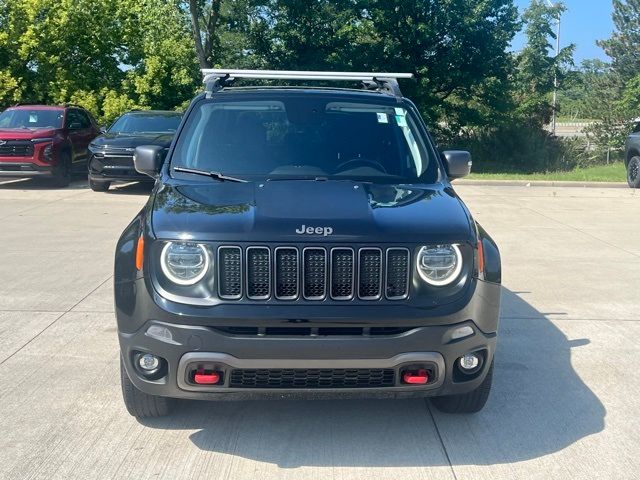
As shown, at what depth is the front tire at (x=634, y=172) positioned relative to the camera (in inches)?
718

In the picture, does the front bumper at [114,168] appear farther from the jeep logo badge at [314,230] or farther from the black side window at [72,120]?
the jeep logo badge at [314,230]

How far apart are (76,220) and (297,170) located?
25.8ft

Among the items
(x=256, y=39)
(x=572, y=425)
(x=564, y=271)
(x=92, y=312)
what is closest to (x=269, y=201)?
(x=572, y=425)

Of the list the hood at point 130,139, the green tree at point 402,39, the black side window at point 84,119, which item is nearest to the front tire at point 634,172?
the green tree at point 402,39

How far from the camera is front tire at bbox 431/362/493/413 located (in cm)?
442

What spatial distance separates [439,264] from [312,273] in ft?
2.11

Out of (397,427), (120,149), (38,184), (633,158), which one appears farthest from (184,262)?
(633,158)

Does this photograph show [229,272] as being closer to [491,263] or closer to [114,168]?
[491,263]

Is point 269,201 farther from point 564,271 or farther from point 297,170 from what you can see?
point 564,271

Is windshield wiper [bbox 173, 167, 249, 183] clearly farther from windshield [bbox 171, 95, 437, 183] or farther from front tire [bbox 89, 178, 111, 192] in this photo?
front tire [bbox 89, 178, 111, 192]

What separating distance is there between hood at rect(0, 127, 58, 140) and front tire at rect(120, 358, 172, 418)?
1310 centimetres

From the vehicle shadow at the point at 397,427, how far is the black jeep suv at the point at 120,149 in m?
10.7

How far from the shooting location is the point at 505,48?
80.5 feet

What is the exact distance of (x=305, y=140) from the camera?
520 cm
